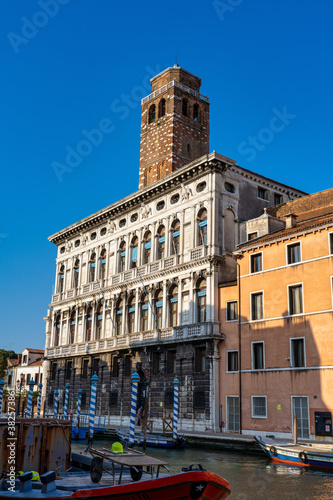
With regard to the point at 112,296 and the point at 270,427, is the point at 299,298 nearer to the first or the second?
the point at 270,427

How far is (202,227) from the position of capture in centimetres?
3572

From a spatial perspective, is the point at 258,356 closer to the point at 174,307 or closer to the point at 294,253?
the point at 294,253

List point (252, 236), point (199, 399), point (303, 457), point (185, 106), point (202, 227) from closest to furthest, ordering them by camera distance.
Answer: point (303, 457) < point (199, 399) < point (252, 236) < point (202, 227) < point (185, 106)

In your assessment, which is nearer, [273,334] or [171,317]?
[273,334]

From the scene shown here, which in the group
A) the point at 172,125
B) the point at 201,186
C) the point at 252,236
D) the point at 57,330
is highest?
the point at 172,125

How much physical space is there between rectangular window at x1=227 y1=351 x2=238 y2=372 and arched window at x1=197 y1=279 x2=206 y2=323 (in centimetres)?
298

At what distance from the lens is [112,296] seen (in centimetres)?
4319

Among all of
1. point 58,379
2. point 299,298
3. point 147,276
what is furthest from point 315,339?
point 58,379

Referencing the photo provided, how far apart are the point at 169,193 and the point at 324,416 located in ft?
64.8

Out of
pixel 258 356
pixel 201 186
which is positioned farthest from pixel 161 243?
pixel 258 356

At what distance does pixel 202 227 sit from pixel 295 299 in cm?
941

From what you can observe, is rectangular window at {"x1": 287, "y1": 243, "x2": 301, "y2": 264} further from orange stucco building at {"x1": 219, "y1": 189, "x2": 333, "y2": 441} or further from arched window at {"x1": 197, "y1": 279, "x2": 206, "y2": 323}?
arched window at {"x1": 197, "y1": 279, "x2": 206, "y2": 323}

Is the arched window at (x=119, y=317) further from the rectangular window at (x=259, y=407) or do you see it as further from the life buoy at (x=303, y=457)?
the life buoy at (x=303, y=457)

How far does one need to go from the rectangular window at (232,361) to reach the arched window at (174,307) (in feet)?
17.3
